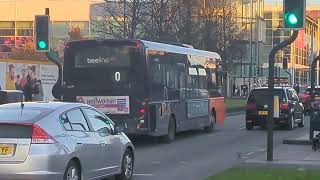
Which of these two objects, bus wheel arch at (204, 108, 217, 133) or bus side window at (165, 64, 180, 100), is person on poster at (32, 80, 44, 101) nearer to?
bus wheel arch at (204, 108, 217, 133)

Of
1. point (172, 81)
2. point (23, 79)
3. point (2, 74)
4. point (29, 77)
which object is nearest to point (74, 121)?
point (172, 81)

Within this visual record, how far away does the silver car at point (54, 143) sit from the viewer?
9.55 metres

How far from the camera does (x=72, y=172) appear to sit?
10172 mm

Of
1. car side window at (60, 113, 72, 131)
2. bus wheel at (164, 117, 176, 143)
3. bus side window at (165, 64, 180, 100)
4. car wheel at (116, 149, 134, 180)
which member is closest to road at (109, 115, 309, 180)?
bus wheel at (164, 117, 176, 143)

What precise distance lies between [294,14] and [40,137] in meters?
7.18

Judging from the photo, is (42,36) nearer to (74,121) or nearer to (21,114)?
(74,121)

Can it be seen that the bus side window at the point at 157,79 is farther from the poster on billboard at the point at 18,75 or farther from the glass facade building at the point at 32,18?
the glass facade building at the point at 32,18

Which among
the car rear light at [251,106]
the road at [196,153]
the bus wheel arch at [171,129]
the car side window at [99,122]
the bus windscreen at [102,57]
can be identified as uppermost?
the bus windscreen at [102,57]

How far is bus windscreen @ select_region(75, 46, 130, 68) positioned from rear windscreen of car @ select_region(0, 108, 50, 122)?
29.8 feet

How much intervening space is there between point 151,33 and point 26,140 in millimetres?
28611

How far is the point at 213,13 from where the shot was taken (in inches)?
2178

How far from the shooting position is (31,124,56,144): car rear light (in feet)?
31.7

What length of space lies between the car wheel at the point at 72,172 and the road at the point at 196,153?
2751 mm

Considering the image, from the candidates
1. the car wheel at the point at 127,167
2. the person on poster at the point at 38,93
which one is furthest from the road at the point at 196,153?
the person on poster at the point at 38,93
